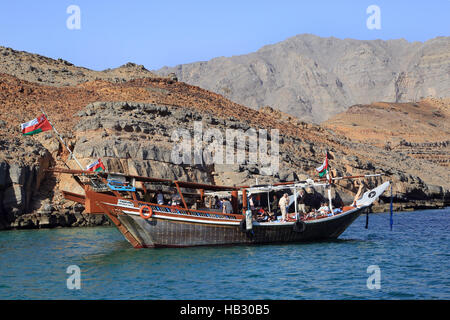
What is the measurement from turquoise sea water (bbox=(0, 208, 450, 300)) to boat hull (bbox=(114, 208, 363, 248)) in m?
0.59

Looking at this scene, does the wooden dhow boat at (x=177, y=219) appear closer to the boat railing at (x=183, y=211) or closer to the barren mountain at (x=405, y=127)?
the boat railing at (x=183, y=211)

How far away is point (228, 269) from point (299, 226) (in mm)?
8164

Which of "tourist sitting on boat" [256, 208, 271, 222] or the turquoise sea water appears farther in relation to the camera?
"tourist sitting on boat" [256, 208, 271, 222]

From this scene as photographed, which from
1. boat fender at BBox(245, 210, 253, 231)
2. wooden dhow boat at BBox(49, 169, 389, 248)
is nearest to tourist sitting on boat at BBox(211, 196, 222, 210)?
wooden dhow boat at BBox(49, 169, 389, 248)

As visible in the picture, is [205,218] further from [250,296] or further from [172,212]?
[250,296]

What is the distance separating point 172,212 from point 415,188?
4680 centimetres

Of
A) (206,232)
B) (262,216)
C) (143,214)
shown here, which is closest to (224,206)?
(206,232)

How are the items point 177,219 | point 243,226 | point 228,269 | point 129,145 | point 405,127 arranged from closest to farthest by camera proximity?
point 228,269 < point 177,219 < point 243,226 < point 129,145 < point 405,127

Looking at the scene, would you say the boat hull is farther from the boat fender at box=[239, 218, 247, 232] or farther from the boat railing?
the boat railing

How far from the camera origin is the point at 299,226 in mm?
30781

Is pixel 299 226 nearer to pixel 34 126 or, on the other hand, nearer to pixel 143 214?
pixel 143 214

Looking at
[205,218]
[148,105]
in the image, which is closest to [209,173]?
[148,105]

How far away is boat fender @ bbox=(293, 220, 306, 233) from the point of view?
3068 centimetres

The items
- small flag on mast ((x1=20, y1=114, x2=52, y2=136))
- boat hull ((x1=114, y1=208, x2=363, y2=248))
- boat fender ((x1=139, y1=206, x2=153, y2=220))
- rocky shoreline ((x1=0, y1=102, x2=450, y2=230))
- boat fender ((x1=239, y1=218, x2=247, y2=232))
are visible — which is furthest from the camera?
rocky shoreline ((x1=0, y1=102, x2=450, y2=230))
